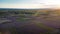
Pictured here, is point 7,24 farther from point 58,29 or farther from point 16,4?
point 58,29

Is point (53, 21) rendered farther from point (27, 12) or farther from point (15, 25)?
point (15, 25)

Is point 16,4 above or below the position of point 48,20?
above

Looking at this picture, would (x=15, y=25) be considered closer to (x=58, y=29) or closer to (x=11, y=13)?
(x=11, y=13)

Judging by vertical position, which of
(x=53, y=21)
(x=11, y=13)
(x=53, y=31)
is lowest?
(x=53, y=31)

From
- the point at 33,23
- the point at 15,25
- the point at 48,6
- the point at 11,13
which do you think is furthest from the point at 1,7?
the point at 48,6

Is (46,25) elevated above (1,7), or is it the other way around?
(1,7)

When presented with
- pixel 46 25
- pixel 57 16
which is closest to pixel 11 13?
pixel 46 25
